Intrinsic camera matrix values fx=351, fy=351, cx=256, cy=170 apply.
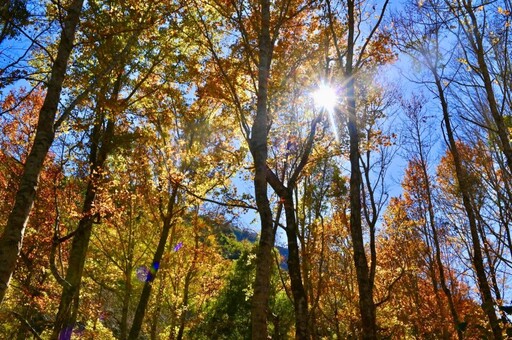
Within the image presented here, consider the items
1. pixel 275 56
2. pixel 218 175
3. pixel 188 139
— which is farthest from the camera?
pixel 188 139

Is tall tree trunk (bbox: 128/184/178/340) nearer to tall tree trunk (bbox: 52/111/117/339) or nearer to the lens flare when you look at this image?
tall tree trunk (bbox: 52/111/117/339)

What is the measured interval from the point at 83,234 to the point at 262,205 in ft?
15.7

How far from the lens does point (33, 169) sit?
4512 millimetres

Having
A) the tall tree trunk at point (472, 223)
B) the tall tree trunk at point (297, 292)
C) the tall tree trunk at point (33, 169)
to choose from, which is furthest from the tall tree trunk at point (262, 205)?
the tall tree trunk at point (472, 223)

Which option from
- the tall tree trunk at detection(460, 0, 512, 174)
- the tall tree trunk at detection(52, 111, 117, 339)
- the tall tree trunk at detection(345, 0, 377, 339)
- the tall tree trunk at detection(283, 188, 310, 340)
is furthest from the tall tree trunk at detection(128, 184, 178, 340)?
the tall tree trunk at detection(460, 0, 512, 174)

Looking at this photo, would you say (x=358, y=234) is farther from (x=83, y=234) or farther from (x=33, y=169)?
(x=83, y=234)

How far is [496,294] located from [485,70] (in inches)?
390

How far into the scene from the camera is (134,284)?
16.0 m

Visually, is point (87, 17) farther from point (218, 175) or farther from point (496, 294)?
point (496, 294)

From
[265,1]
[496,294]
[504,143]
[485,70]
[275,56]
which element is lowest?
[496,294]

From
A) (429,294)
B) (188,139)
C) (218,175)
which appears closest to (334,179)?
(218,175)

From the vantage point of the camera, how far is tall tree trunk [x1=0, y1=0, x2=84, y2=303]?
13.2 ft

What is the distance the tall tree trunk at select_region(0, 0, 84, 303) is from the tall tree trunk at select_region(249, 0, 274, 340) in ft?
10.2

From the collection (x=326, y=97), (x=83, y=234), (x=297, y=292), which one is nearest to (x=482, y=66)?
(x=326, y=97)
